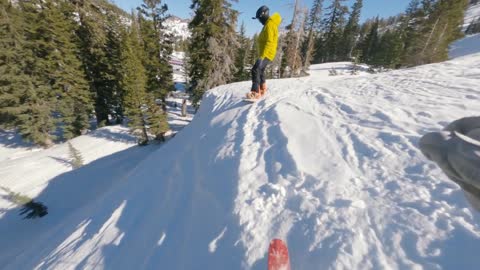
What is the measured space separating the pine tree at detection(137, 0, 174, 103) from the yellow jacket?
18198mm

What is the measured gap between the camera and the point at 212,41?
16.7m

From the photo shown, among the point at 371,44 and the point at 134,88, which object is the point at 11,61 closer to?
the point at 134,88

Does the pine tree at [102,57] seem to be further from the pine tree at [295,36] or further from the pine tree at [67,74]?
Result: the pine tree at [295,36]

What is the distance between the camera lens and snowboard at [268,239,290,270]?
1867 millimetres

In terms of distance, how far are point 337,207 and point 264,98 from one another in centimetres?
445

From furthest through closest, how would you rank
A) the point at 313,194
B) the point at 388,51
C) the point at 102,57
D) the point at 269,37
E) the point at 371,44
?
the point at 371,44 < the point at 388,51 < the point at 102,57 < the point at 269,37 < the point at 313,194

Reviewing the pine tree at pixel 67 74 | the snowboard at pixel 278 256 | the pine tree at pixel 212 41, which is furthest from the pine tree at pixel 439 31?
the pine tree at pixel 67 74

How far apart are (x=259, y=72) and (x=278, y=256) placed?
513 cm

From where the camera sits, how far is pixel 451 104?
360 centimetres

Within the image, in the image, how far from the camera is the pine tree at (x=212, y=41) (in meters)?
16.5

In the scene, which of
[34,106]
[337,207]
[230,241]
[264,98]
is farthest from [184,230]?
[34,106]

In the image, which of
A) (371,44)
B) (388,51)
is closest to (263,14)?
(388,51)

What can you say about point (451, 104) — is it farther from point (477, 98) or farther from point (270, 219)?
point (270, 219)

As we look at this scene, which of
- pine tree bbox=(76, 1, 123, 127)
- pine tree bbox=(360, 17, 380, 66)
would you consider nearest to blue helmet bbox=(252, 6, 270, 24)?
pine tree bbox=(76, 1, 123, 127)
